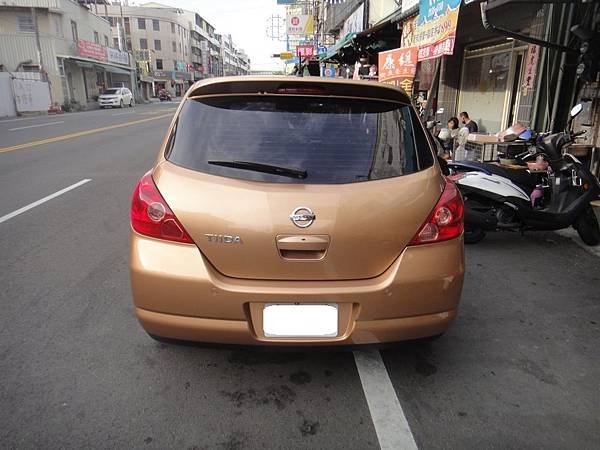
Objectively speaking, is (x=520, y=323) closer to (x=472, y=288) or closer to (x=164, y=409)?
(x=472, y=288)

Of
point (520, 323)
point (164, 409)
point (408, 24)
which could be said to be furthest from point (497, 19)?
point (164, 409)

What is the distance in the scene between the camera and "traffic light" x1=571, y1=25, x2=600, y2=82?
6.22 metres

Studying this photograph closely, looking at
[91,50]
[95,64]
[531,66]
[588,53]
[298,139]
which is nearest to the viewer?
[298,139]

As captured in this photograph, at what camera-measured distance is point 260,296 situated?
2260 mm

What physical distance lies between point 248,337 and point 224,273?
338mm

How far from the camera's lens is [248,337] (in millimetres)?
2318

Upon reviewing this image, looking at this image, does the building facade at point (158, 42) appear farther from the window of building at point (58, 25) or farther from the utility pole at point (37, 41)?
the utility pole at point (37, 41)

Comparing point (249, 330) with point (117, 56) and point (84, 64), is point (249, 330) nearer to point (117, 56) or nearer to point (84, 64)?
point (84, 64)

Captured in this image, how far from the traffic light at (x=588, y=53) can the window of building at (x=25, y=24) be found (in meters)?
37.2

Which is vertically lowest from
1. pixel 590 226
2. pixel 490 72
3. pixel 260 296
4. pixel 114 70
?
pixel 590 226

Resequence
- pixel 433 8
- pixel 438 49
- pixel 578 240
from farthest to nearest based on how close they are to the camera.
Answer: pixel 433 8
pixel 438 49
pixel 578 240

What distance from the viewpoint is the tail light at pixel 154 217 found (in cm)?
233

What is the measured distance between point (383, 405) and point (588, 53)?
6.21 metres

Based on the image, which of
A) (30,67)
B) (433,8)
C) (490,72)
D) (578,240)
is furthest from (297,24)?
(578,240)
